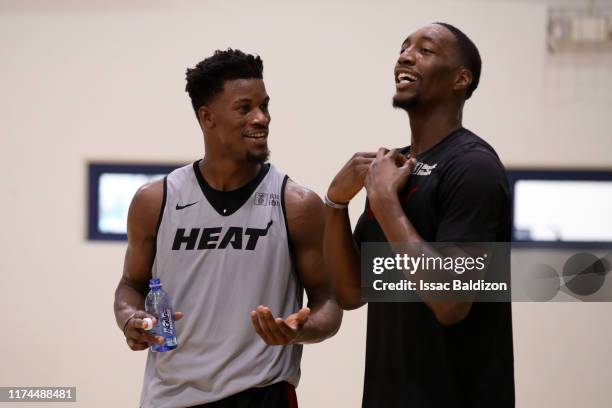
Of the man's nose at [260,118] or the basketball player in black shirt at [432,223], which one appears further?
the man's nose at [260,118]

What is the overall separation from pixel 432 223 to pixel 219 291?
105 centimetres

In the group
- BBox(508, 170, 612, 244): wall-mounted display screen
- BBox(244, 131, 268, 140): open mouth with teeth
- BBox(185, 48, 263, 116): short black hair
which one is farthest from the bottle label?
BBox(508, 170, 612, 244): wall-mounted display screen

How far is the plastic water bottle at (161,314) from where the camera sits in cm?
291

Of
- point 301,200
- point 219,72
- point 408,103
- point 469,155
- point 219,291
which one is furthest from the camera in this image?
point 219,72

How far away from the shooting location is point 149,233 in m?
3.20

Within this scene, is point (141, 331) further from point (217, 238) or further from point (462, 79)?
point (462, 79)

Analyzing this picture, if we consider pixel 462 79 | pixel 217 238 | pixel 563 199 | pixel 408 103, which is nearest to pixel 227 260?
pixel 217 238

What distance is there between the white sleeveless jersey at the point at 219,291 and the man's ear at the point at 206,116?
299 millimetres

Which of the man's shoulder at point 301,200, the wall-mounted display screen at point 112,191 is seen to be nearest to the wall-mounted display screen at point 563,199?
the wall-mounted display screen at point 112,191

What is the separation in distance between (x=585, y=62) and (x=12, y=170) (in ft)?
13.8

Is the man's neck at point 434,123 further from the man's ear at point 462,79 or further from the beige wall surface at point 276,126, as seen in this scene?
the beige wall surface at point 276,126

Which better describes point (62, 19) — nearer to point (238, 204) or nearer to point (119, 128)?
point (119, 128)

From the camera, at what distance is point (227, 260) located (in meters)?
3.08
